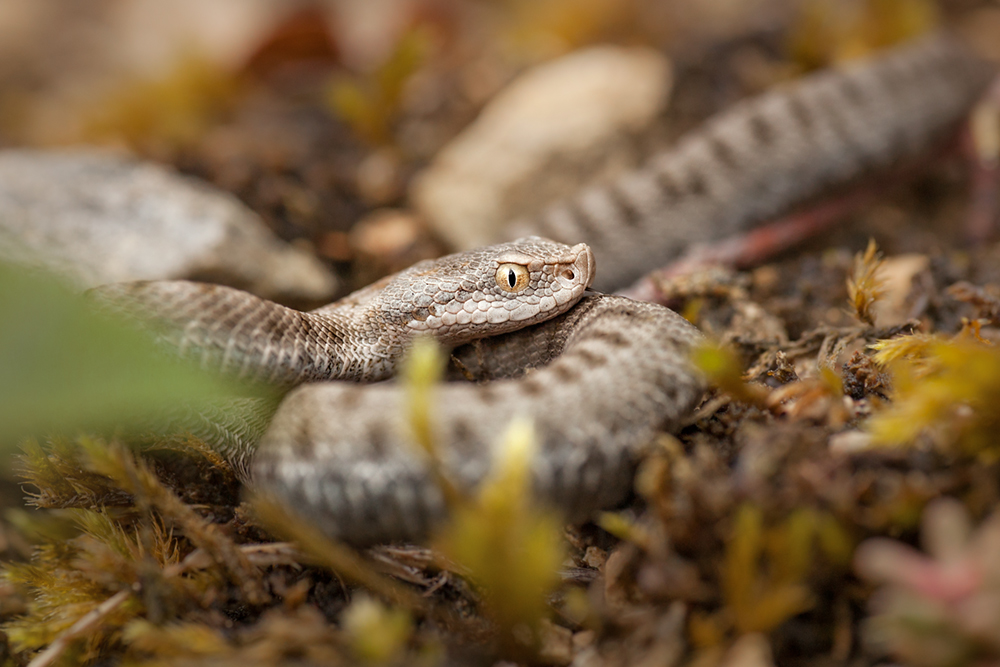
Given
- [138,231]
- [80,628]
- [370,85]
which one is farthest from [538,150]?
[80,628]

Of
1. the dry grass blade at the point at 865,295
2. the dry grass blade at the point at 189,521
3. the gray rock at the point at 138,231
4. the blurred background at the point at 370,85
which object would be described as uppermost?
the blurred background at the point at 370,85

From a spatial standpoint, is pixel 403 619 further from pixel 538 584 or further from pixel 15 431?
pixel 15 431

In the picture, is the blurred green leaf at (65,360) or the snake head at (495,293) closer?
the blurred green leaf at (65,360)

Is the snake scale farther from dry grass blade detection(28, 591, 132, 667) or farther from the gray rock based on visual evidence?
the gray rock

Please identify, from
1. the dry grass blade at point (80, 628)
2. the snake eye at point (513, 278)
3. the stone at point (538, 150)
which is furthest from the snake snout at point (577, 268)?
the dry grass blade at point (80, 628)

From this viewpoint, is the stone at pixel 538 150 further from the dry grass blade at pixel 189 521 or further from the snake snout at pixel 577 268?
the dry grass blade at pixel 189 521

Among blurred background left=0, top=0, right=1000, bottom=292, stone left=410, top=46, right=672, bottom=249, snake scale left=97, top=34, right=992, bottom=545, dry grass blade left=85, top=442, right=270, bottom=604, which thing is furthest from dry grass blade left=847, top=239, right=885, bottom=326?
dry grass blade left=85, top=442, right=270, bottom=604
